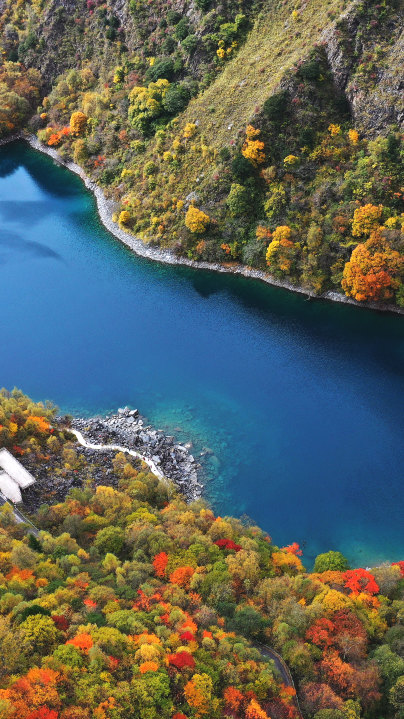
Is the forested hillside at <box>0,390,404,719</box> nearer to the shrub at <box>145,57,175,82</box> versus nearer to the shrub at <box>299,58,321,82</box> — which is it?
the shrub at <box>299,58,321,82</box>

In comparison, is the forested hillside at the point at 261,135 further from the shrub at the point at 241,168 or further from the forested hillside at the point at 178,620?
the forested hillside at the point at 178,620

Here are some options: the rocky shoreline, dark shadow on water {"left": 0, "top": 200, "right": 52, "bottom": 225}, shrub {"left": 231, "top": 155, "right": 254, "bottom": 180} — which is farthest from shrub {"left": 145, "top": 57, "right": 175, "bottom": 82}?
the rocky shoreline

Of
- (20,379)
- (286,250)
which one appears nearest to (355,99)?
(286,250)

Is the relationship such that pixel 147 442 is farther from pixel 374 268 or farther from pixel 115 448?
pixel 374 268

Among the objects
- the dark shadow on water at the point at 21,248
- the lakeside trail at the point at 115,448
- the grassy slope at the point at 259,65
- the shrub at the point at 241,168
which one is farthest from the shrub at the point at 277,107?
the lakeside trail at the point at 115,448

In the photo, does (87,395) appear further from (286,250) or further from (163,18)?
(163,18)

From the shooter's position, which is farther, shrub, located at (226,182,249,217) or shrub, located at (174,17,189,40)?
shrub, located at (174,17,189,40)
